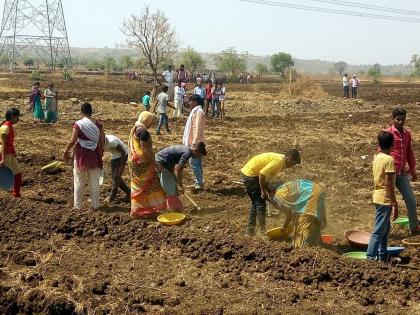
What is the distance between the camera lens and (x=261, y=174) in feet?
20.9

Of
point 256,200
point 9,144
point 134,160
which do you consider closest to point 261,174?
point 256,200

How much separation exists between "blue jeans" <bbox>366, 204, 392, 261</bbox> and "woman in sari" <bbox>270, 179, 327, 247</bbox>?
0.65 m

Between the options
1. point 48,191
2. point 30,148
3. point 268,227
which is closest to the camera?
point 268,227

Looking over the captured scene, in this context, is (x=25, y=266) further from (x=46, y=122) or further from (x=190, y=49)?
(x=190, y=49)

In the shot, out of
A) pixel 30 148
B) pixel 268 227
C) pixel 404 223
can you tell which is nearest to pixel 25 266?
pixel 268 227

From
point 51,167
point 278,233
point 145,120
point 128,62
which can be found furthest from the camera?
point 128,62

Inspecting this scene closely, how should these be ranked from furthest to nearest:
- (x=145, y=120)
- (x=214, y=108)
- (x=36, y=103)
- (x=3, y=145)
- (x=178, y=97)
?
(x=214, y=108) < (x=178, y=97) < (x=36, y=103) < (x=3, y=145) < (x=145, y=120)

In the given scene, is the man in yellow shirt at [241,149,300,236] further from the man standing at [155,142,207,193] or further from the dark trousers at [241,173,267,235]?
the man standing at [155,142,207,193]

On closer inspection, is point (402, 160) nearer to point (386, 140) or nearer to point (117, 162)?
point (386, 140)

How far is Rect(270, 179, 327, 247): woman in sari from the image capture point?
6.18 m

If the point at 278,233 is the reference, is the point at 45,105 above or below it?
above

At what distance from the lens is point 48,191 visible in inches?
362

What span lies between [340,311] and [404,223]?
3146 millimetres

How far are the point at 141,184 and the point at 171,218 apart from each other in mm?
761
